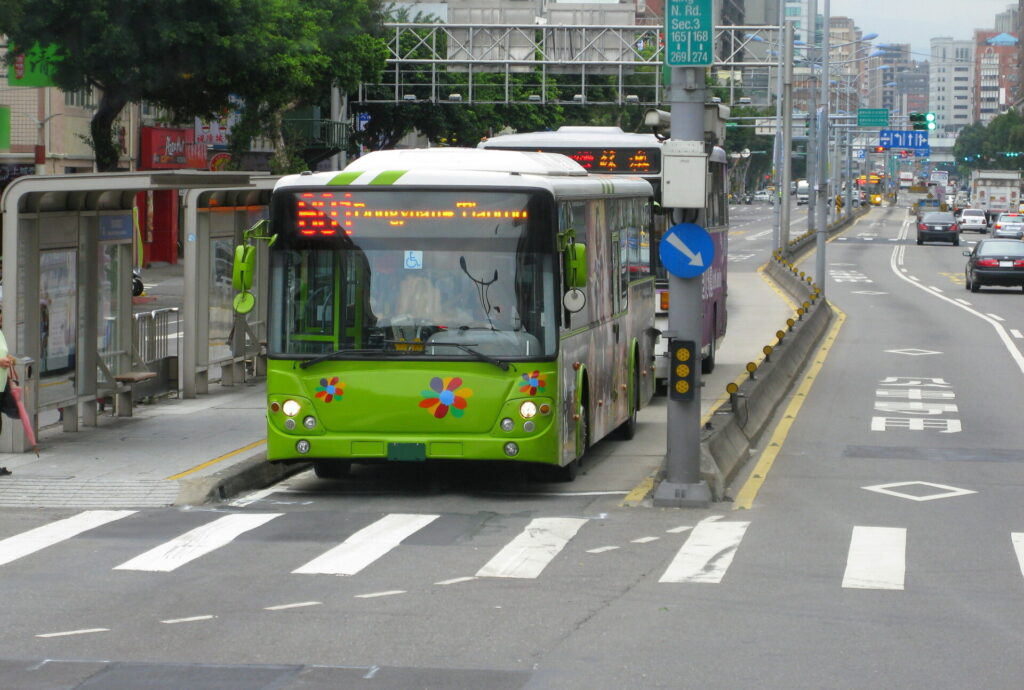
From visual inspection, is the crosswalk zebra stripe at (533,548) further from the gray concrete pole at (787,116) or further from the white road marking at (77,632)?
the gray concrete pole at (787,116)

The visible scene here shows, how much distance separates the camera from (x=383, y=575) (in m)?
10.6

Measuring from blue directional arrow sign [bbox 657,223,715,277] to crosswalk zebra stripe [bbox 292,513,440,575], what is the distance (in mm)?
2879

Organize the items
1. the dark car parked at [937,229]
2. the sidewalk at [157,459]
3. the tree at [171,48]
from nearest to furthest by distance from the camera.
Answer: the sidewalk at [157,459]
the tree at [171,48]
the dark car parked at [937,229]

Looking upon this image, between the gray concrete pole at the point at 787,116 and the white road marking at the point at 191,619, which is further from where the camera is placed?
the gray concrete pole at the point at 787,116

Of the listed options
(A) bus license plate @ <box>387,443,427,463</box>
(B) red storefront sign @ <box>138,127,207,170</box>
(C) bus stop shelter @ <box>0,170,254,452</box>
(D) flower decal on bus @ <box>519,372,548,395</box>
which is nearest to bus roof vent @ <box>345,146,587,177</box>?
Result: (D) flower decal on bus @ <box>519,372,548,395</box>

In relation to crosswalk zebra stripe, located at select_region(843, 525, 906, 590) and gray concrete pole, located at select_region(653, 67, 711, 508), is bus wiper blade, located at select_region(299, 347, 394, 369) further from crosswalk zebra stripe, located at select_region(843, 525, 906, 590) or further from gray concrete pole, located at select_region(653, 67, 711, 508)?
crosswalk zebra stripe, located at select_region(843, 525, 906, 590)

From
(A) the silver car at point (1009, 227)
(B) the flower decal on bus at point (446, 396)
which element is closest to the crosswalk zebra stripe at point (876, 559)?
(B) the flower decal on bus at point (446, 396)

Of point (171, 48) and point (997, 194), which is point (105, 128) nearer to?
point (171, 48)

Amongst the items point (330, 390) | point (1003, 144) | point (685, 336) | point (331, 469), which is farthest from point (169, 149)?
point (1003, 144)

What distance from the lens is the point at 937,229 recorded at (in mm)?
79938

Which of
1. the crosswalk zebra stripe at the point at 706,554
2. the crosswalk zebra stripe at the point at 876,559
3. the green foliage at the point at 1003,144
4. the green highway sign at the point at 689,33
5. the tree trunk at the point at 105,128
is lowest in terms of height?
the crosswalk zebra stripe at the point at 876,559

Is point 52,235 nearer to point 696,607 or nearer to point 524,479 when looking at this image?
point 524,479

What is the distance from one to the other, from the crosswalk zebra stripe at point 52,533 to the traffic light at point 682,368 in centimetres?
448

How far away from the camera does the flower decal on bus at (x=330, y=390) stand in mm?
13672
